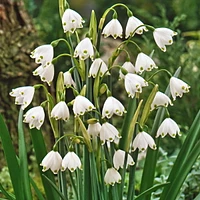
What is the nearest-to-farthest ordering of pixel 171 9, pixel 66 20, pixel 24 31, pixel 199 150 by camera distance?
pixel 66 20 < pixel 199 150 < pixel 24 31 < pixel 171 9

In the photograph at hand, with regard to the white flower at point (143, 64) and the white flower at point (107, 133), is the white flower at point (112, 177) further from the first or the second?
the white flower at point (143, 64)

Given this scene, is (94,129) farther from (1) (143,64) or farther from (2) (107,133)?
(1) (143,64)

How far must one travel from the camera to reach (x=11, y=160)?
3.64 ft

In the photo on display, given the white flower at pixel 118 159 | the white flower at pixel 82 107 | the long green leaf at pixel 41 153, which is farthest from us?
the long green leaf at pixel 41 153

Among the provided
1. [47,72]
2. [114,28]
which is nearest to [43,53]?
[47,72]

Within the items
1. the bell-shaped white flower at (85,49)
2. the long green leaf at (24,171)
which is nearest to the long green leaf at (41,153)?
the long green leaf at (24,171)

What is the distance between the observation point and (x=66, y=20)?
37.3 inches

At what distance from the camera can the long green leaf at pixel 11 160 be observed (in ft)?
3.59

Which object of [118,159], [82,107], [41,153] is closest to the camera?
[82,107]

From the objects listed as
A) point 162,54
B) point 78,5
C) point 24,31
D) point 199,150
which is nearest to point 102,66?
point 199,150

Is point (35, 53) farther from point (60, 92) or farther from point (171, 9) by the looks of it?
point (171, 9)

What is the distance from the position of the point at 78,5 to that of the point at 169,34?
13.9ft

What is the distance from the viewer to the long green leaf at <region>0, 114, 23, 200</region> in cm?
109

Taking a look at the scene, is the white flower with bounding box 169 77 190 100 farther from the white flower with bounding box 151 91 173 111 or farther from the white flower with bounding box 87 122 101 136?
the white flower with bounding box 87 122 101 136
